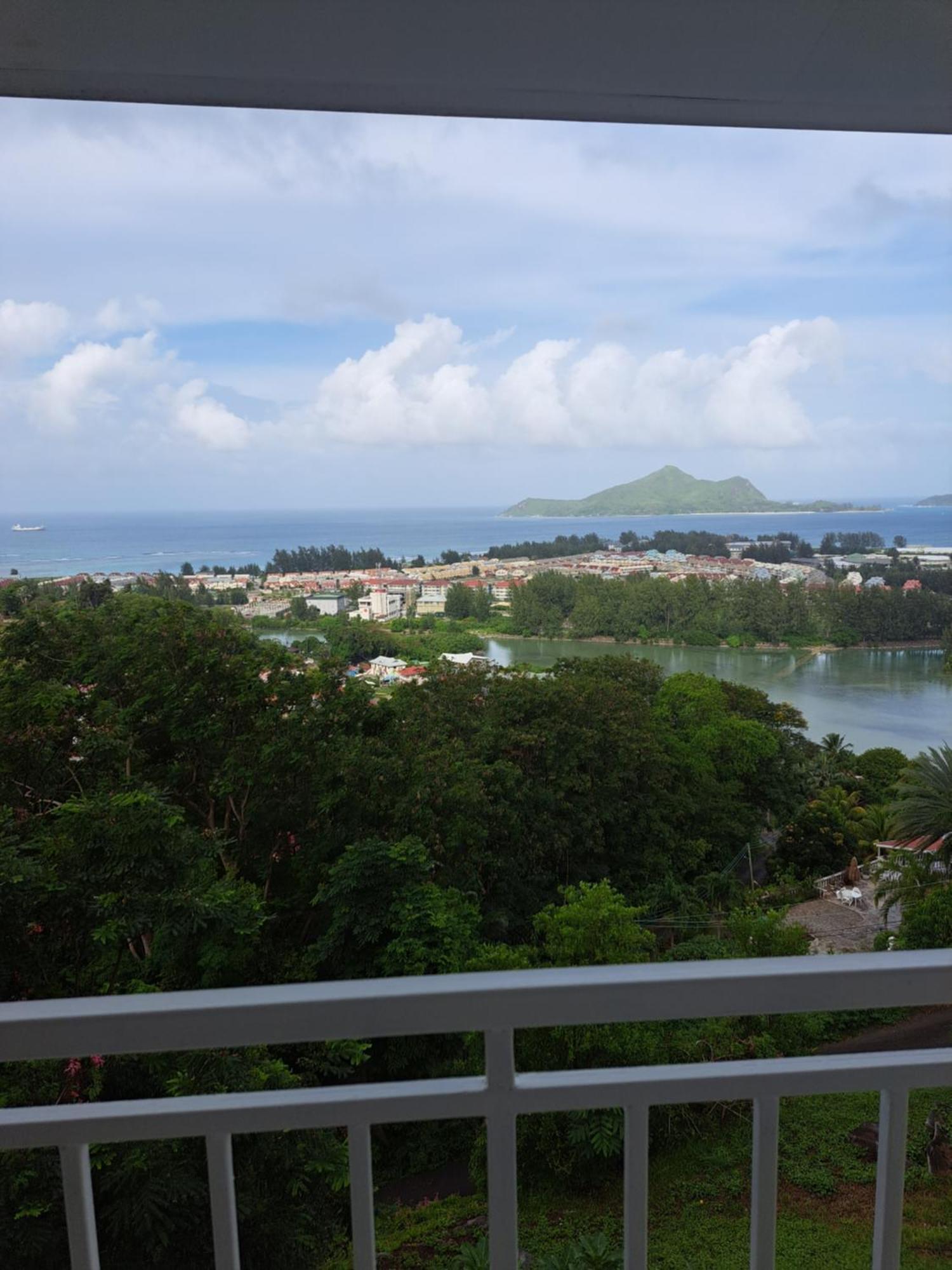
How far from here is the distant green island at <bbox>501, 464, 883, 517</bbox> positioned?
2.43m

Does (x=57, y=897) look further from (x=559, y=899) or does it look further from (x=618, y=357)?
(x=618, y=357)

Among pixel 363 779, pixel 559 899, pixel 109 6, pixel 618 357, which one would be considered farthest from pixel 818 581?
pixel 109 6

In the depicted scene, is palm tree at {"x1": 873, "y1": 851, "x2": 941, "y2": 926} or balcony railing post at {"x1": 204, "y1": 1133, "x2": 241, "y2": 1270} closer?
balcony railing post at {"x1": 204, "y1": 1133, "x2": 241, "y2": 1270}

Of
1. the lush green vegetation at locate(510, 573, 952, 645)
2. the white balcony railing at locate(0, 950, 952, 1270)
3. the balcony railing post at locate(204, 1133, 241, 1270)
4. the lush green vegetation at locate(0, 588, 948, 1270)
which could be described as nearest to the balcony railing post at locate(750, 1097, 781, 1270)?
the white balcony railing at locate(0, 950, 952, 1270)

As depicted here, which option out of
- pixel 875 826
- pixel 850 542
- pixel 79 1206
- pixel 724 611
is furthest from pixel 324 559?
pixel 79 1206

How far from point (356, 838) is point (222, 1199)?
2.23 meters

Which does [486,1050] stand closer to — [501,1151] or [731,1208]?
[501,1151]

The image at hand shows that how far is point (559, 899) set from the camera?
109 inches

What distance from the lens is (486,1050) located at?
586 millimetres

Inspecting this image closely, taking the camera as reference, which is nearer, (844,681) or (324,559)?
(844,681)

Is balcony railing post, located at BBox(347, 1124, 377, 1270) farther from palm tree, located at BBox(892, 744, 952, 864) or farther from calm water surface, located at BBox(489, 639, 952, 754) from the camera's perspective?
palm tree, located at BBox(892, 744, 952, 864)

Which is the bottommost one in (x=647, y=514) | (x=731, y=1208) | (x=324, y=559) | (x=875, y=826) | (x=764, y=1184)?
(x=731, y=1208)

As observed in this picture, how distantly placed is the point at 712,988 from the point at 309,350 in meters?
2.23

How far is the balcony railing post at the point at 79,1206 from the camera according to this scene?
0.58 meters
